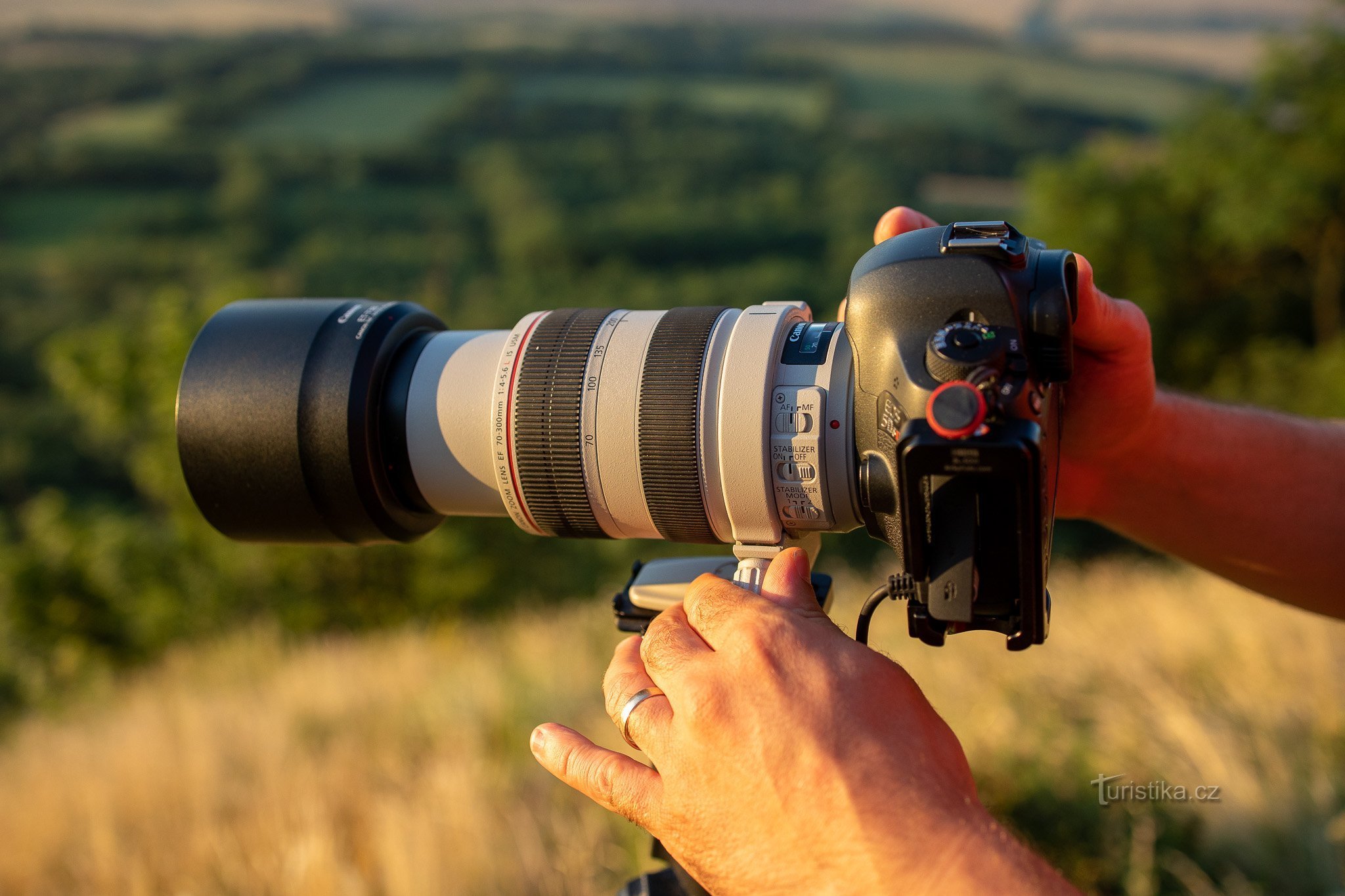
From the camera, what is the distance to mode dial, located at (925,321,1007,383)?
1.20m

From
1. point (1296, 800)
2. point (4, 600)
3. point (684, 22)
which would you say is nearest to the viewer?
point (1296, 800)

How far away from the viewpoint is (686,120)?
6359 centimetres

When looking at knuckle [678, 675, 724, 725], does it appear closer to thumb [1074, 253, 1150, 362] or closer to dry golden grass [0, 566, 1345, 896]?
thumb [1074, 253, 1150, 362]

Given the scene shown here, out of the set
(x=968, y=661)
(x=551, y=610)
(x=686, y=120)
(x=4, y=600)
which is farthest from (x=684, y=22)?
(x=968, y=661)

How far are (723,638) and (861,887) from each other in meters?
0.31

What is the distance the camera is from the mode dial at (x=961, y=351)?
1.20 m

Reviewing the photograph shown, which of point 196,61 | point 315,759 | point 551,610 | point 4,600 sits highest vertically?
point 196,61

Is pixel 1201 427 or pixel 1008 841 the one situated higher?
pixel 1201 427

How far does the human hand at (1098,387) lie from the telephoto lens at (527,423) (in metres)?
0.40

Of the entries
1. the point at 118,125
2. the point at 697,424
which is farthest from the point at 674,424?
the point at 118,125

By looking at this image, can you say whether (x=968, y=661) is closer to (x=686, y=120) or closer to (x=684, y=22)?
(x=686, y=120)

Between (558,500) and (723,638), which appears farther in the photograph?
(558,500)

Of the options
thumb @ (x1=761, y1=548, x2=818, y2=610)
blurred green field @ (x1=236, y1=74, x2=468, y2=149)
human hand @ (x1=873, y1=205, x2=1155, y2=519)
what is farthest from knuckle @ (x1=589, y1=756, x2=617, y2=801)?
blurred green field @ (x1=236, y1=74, x2=468, y2=149)

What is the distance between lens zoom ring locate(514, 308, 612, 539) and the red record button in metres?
0.59
